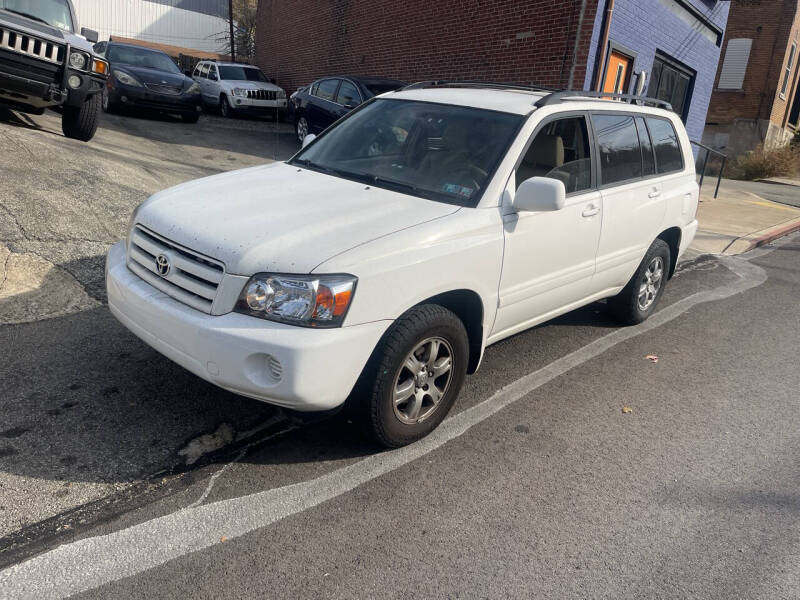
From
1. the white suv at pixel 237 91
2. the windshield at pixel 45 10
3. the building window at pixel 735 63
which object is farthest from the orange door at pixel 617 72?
the building window at pixel 735 63

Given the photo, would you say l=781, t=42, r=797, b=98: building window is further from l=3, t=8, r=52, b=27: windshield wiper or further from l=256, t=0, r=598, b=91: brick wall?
l=3, t=8, r=52, b=27: windshield wiper

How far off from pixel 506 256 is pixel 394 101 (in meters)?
1.64

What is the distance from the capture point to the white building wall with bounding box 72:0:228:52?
35375mm

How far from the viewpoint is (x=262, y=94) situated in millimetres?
16750

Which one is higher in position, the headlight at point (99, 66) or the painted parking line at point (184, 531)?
the headlight at point (99, 66)

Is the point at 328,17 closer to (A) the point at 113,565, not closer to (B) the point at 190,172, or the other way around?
(B) the point at 190,172

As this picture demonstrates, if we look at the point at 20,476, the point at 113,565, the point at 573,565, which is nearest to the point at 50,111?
the point at 20,476

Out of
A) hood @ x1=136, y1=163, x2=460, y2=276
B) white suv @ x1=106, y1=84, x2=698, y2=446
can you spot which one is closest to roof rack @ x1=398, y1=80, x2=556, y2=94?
white suv @ x1=106, y1=84, x2=698, y2=446

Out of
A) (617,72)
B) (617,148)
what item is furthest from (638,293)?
(617,72)

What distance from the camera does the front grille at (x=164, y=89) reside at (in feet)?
41.8

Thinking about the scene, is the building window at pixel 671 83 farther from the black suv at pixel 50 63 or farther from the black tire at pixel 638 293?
the black suv at pixel 50 63

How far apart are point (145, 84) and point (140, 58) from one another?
118 centimetres

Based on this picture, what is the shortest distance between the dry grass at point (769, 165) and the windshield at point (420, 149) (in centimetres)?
2134

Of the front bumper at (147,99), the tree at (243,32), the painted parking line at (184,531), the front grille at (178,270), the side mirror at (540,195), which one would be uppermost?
the tree at (243,32)
